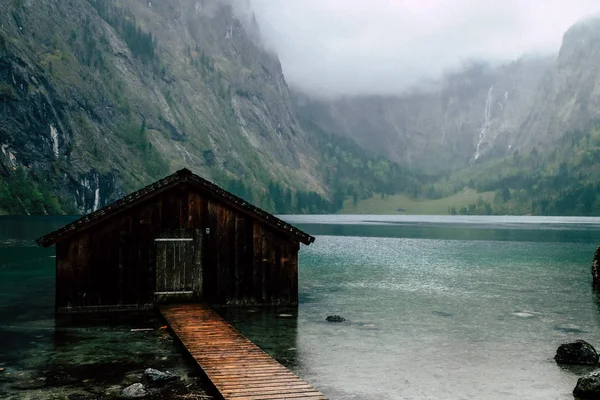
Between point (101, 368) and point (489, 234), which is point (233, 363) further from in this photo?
point (489, 234)

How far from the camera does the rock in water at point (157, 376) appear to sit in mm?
16641

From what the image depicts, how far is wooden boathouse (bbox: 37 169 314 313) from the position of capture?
26938mm

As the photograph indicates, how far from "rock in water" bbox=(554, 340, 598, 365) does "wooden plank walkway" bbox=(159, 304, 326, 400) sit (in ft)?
35.0

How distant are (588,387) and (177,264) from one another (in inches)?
724

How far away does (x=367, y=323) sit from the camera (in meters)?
28.7

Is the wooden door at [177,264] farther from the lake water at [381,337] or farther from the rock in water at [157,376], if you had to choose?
the rock in water at [157,376]

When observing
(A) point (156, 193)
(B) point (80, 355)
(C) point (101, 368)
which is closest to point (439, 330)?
(A) point (156, 193)

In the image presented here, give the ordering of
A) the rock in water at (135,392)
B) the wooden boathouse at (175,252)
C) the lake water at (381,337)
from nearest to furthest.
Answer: the rock in water at (135,392) < the lake water at (381,337) < the wooden boathouse at (175,252)

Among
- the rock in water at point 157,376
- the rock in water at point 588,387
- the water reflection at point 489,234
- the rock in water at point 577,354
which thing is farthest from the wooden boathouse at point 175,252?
the water reflection at point 489,234

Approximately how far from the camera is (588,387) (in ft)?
54.1

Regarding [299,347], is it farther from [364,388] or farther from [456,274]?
[456,274]

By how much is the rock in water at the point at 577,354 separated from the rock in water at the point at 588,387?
3997 millimetres

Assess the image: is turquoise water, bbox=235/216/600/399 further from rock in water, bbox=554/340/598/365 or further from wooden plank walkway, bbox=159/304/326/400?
wooden plank walkway, bbox=159/304/326/400

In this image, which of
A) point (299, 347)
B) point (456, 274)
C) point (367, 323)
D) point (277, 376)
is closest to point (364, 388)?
point (277, 376)
